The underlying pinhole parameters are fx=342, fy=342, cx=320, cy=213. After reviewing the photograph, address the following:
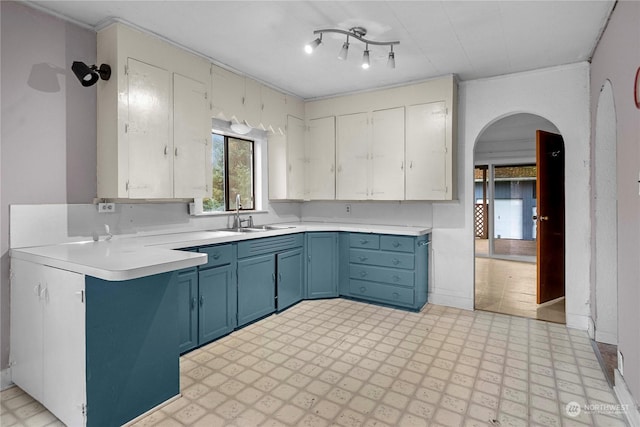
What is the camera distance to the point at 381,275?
393 centimetres

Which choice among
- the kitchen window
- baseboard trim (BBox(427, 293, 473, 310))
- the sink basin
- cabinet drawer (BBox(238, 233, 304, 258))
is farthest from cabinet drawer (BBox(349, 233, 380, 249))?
the kitchen window

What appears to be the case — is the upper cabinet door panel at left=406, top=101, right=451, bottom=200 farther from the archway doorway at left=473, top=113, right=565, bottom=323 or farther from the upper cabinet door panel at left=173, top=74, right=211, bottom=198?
the upper cabinet door panel at left=173, top=74, right=211, bottom=198

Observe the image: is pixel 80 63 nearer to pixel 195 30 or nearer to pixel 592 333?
pixel 195 30

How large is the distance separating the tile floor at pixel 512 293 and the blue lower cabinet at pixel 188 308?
306 cm

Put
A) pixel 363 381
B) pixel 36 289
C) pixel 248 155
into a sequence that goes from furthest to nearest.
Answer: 1. pixel 248 155
2. pixel 363 381
3. pixel 36 289

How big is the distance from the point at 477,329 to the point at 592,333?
0.99 meters

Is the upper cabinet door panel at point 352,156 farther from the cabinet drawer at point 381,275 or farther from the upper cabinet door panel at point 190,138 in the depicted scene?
the upper cabinet door panel at point 190,138

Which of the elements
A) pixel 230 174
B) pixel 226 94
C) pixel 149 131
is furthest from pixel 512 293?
pixel 149 131

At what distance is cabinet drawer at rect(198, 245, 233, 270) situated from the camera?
286 cm

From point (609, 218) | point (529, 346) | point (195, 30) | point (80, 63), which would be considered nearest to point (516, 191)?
point (609, 218)

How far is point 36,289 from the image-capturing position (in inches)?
81.2

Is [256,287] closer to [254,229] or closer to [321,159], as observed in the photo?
[254,229]

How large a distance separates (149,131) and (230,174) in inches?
55.4

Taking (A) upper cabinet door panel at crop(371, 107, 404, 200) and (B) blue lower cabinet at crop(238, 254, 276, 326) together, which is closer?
(B) blue lower cabinet at crop(238, 254, 276, 326)
